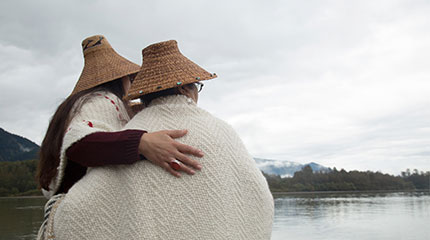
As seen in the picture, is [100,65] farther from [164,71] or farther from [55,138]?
[164,71]

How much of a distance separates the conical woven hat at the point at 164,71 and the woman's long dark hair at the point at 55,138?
1.20 ft

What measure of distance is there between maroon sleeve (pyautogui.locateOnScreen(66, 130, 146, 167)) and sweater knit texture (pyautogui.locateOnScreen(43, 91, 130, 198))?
0.06m

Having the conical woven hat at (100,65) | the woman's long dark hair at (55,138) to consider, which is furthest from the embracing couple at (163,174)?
the conical woven hat at (100,65)

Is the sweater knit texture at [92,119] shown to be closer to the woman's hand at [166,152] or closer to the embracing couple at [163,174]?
the embracing couple at [163,174]

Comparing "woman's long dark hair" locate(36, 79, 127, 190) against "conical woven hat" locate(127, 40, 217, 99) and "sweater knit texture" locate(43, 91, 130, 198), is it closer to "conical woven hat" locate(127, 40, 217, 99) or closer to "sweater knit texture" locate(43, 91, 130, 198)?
"sweater knit texture" locate(43, 91, 130, 198)

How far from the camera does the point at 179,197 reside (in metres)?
1.57

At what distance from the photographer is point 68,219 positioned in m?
1.63

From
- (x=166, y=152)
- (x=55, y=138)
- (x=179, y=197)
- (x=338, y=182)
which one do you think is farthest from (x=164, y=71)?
(x=338, y=182)

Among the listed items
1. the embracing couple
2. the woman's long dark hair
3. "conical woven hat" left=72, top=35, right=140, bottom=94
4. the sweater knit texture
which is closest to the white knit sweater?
the embracing couple

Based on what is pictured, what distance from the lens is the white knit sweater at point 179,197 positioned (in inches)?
61.2

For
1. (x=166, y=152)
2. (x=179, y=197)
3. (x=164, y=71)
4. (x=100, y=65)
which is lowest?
(x=179, y=197)

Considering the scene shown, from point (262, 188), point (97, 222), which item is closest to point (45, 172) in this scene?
point (97, 222)

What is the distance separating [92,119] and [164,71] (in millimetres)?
441

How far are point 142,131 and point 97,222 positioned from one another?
406mm
